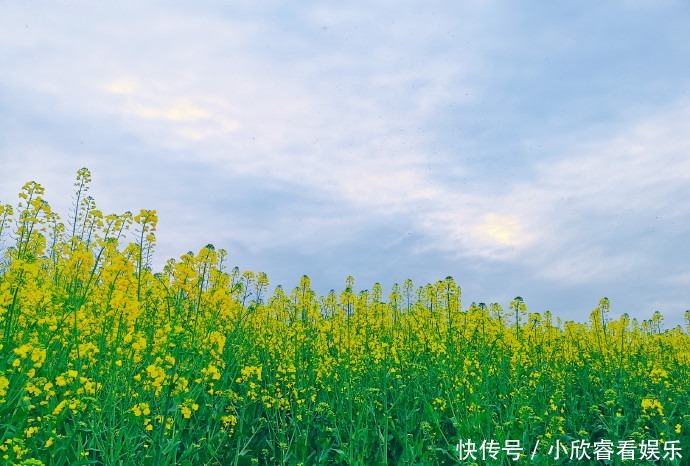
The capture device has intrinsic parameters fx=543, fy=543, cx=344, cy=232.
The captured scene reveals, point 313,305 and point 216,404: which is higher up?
point 313,305

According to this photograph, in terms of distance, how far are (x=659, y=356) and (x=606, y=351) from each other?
5.71 feet

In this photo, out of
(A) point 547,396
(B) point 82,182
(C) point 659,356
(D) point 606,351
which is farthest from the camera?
(C) point 659,356

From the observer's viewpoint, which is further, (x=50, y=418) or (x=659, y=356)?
(x=659, y=356)

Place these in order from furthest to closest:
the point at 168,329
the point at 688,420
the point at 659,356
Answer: the point at 659,356 < the point at 688,420 < the point at 168,329

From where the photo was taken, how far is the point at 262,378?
741 cm

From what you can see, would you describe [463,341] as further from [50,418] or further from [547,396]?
[50,418]

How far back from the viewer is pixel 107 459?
4227 mm

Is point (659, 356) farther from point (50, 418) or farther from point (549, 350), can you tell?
point (50, 418)

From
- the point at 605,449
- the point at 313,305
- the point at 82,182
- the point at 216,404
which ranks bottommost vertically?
the point at 605,449

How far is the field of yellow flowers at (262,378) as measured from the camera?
4648 millimetres

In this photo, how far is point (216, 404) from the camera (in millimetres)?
6277

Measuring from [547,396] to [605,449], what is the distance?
1542mm

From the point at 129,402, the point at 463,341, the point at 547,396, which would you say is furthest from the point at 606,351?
the point at 129,402

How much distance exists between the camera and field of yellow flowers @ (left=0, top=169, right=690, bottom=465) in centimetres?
465
